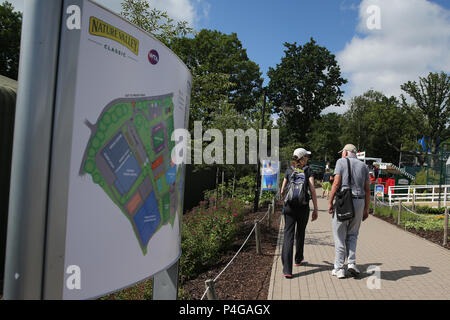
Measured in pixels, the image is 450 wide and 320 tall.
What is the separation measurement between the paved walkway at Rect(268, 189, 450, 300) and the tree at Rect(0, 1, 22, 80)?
28.0 metres

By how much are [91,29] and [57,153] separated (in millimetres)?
660

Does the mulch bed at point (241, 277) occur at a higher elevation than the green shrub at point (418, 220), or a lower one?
lower

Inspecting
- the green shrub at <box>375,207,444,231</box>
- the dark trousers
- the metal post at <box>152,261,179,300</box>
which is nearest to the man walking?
the dark trousers

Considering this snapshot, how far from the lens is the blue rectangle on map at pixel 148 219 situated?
80.3 inches

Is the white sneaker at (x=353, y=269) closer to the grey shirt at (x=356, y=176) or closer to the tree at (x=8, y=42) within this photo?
the grey shirt at (x=356, y=176)

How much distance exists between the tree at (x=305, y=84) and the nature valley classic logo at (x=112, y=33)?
4507 centimetres

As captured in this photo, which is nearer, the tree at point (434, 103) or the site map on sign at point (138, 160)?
the site map on sign at point (138, 160)

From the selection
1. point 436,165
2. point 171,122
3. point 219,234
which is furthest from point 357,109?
point 171,122

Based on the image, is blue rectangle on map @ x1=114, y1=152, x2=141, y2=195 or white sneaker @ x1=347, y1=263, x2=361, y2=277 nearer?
blue rectangle on map @ x1=114, y1=152, x2=141, y2=195

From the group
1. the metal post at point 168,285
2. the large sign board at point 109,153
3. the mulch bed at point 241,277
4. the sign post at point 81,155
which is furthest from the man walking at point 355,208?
the sign post at point 81,155

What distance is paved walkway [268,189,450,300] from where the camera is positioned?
4.57m

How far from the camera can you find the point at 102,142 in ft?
5.75

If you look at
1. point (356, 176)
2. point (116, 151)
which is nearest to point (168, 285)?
point (116, 151)

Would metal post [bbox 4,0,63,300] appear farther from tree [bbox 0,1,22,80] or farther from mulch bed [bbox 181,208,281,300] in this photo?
tree [bbox 0,1,22,80]
